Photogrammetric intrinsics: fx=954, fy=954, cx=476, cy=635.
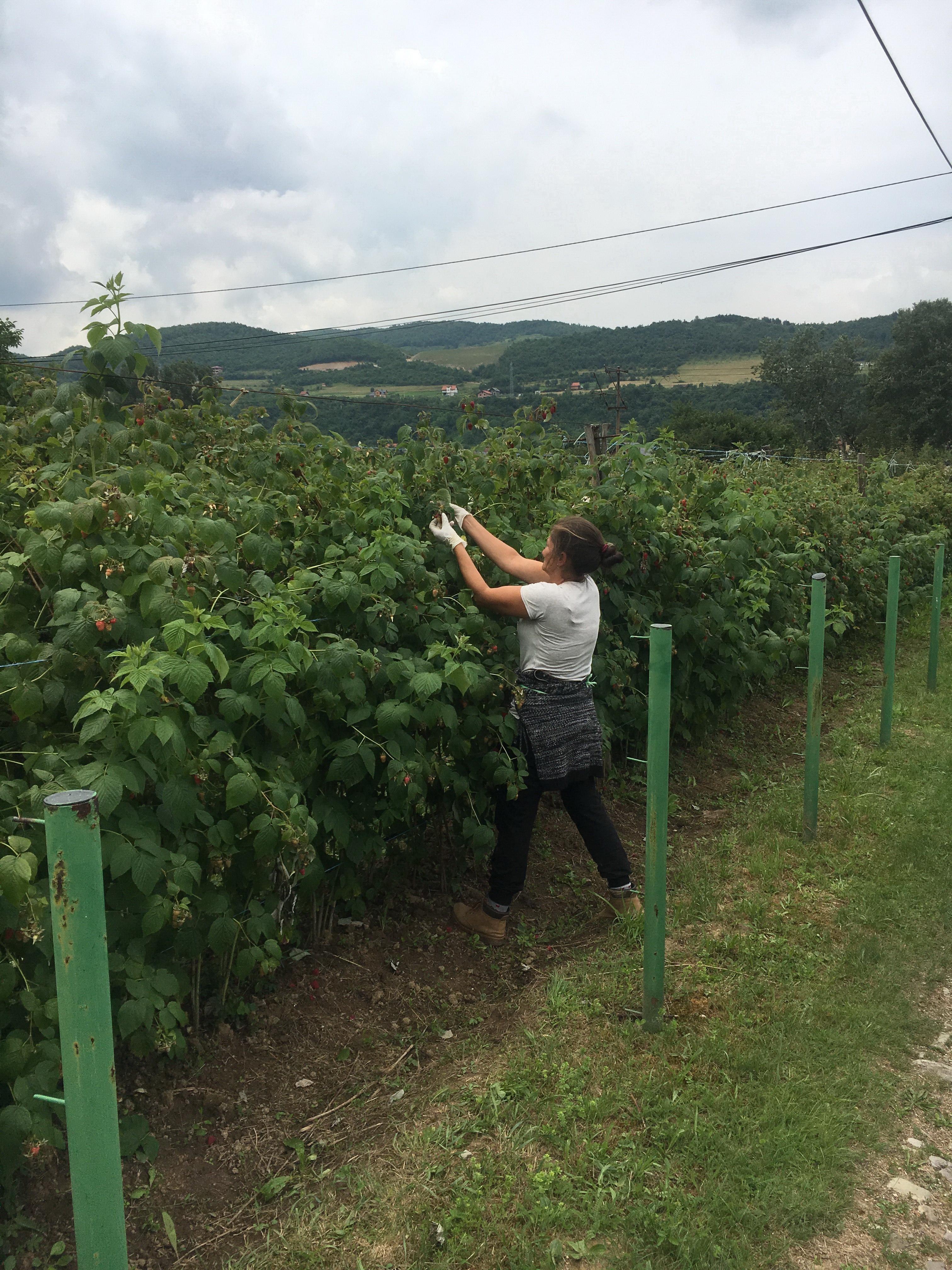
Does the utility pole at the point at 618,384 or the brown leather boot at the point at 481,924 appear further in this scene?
the utility pole at the point at 618,384

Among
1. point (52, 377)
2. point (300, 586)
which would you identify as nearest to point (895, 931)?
point (300, 586)

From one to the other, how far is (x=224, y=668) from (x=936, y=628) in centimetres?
772

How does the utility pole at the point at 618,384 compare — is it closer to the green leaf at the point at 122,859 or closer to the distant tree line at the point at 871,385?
the distant tree line at the point at 871,385

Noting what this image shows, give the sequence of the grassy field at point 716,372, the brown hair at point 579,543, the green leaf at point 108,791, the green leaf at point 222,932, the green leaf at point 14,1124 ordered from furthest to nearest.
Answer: the grassy field at point 716,372 → the brown hair at point 579,543 → the green leaf at point 222,932 → the green leaf at point 108,791 → the green leaf at point 14,1124

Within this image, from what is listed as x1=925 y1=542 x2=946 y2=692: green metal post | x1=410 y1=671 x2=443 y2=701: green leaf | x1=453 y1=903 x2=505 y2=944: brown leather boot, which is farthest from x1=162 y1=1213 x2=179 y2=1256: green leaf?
x1=925 y1=542 x2=946 y2=692: green metal post

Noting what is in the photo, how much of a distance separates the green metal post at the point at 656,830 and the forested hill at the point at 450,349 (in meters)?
12.5

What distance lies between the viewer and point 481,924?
165 inches

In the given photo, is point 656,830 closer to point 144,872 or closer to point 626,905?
point 626,905

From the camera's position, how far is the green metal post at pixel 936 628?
28.1 ft

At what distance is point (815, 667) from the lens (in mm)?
5141

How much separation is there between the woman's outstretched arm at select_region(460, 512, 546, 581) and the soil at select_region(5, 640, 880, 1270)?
1.50 metres

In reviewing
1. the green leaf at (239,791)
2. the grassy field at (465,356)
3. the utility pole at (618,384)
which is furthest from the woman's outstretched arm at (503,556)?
the grassy field at (465,356)

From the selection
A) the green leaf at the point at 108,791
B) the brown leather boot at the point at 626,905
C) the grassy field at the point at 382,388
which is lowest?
the brown leather boot at the point at 626,905

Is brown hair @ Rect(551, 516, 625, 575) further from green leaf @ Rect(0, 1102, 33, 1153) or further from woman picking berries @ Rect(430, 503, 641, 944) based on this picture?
green leaf @ Rect(0, 1102, 33, 1153)
